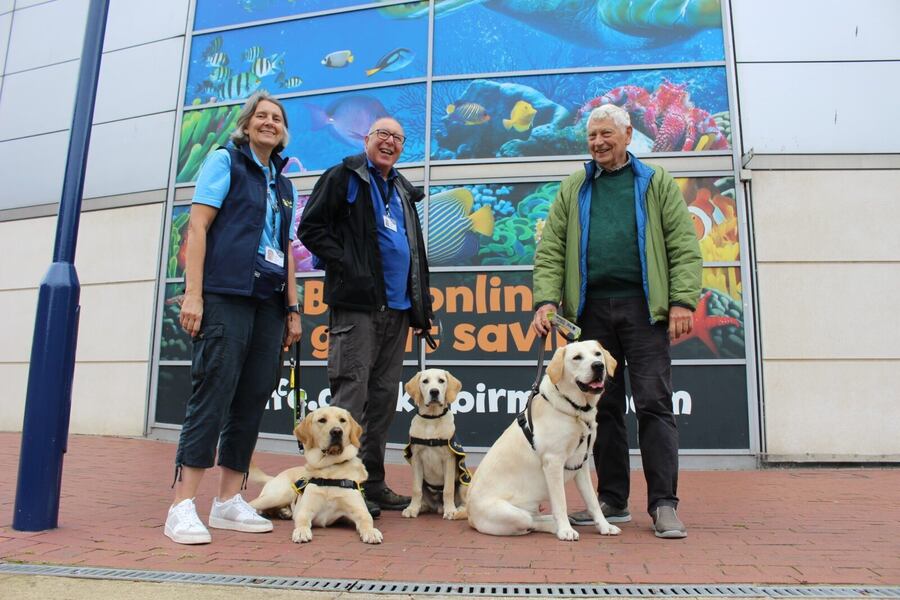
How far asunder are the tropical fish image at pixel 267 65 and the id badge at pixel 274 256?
5266mm

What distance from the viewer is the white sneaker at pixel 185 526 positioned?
3.00m

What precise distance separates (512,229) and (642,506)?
3.45 meters

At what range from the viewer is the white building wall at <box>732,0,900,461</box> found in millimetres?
6254

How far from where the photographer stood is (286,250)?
3637 mm

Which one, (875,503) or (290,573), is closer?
(290,573)

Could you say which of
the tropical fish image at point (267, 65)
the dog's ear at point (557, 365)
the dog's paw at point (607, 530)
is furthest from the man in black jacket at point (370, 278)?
the tropical fish image at point (267, 65)

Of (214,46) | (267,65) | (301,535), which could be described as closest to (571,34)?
(267,65)

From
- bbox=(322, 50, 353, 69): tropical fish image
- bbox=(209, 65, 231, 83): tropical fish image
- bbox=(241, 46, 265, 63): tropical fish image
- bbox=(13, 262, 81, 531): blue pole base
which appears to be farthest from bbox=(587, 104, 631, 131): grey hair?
bbox=(209, 65, 231, 83): tropical fish image

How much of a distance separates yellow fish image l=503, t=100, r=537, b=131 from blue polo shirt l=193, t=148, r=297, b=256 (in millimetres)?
4051

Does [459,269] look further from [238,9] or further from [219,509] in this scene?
[238,9]

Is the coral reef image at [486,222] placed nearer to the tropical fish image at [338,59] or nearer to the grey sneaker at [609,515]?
Answer: the tropical fish image at [338,59]

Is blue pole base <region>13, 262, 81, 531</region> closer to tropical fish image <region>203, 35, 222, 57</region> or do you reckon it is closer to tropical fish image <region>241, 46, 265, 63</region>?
tropical fish image <region>241, 46, 265, 63</region>

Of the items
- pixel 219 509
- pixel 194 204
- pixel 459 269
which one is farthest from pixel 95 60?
pixel 459 269

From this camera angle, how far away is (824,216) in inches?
256
